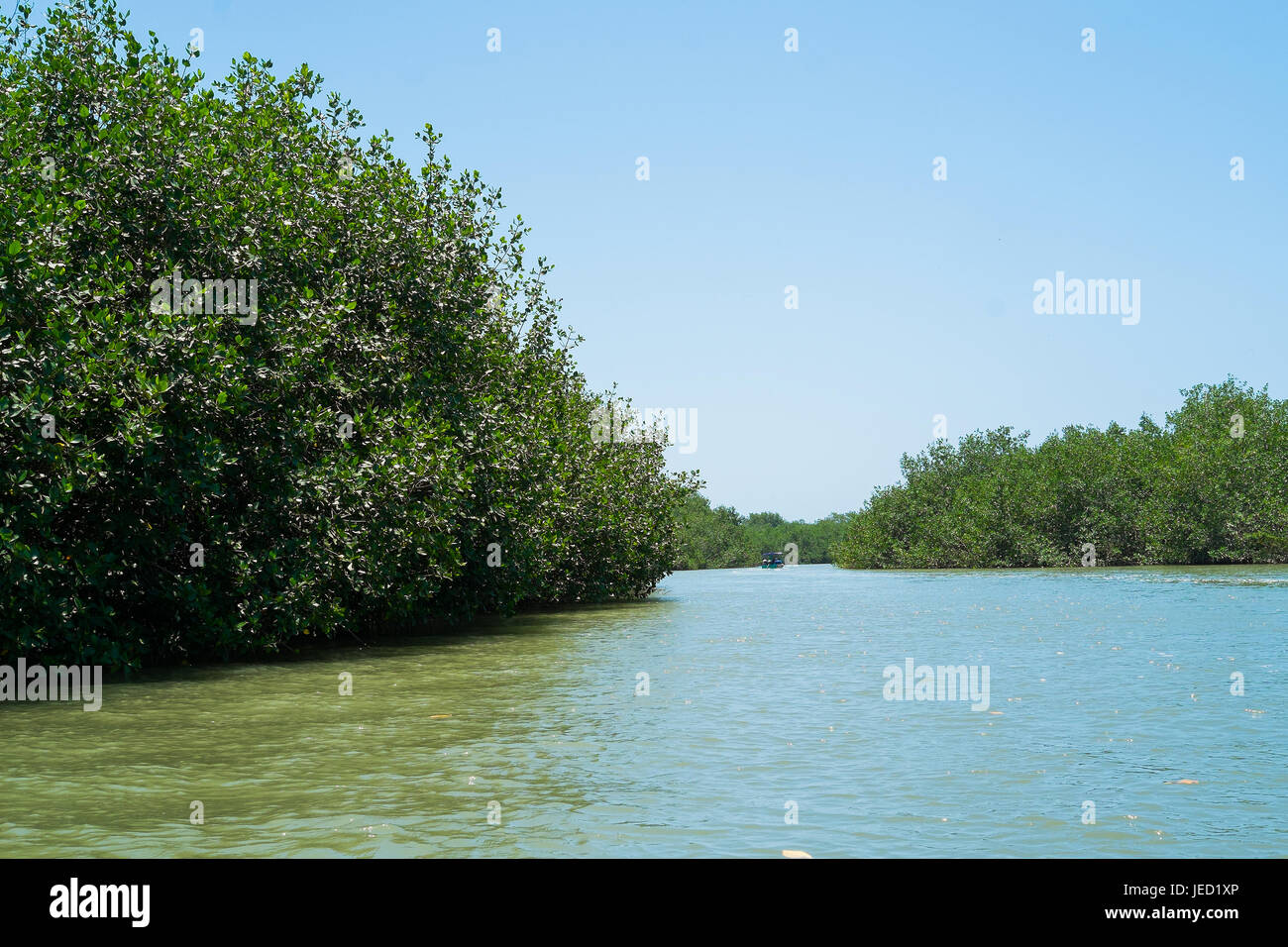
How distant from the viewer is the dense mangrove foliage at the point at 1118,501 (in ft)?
288

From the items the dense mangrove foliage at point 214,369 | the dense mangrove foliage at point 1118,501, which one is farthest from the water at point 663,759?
the dense mangrove foliage at point 1118,501

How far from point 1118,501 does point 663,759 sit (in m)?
98.0

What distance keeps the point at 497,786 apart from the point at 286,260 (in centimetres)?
1677

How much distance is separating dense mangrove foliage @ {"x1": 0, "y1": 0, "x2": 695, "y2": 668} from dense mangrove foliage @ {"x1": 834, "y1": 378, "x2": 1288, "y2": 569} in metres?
75.0

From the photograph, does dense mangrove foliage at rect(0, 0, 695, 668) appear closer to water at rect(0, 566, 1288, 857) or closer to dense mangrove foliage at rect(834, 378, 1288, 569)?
water at rect(0, 566, 1288, 857)

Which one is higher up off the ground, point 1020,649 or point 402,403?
point 402,403

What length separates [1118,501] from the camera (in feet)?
330

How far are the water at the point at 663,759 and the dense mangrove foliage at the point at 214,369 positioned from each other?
6.42 feet

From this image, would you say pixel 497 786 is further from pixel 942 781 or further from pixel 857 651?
pixel 857 651

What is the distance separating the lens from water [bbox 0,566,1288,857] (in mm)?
8391

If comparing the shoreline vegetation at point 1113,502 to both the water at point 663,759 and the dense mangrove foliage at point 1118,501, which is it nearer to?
the dense mangrove foliage at point 1118,501
